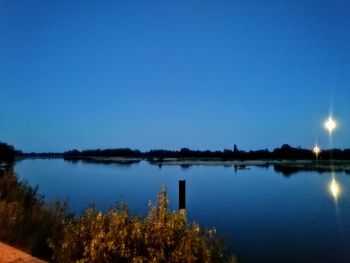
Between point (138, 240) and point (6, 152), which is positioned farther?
point (6, 152)

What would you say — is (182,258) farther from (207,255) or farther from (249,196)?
(249,196)

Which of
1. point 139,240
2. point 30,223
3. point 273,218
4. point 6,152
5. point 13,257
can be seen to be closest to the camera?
point 139,240

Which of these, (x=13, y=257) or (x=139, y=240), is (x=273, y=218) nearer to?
(x=13, y=257)

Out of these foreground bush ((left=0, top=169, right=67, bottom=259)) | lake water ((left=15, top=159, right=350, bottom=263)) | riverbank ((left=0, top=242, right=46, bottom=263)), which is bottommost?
lake water ((left=15, top=159, right=350, bottom=263))

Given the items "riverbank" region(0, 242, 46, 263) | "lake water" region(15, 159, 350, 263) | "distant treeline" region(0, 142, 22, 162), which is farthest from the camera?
"distant treeline" region(0, 142, 22, 162)

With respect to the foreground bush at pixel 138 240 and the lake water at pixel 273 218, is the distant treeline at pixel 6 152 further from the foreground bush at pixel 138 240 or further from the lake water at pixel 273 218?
the foreground bush at pixel 138 240

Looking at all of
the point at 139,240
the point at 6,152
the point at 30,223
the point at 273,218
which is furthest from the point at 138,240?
the point at 6,152

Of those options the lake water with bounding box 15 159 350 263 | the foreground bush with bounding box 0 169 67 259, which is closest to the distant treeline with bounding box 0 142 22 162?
the lake water with bounding box 15 159 350 263

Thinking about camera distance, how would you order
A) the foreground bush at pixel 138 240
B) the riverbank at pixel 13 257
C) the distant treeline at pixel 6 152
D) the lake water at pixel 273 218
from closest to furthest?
the foreground bush at pixel 138 240 < the riverbank at pixel 13 257 < the lake water at pixel 273 218 < the distant treeline at pixel 6 152

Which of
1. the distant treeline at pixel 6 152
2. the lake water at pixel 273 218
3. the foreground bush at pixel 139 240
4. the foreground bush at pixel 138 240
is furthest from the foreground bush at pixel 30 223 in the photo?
the distant treeline at pixel 6 152

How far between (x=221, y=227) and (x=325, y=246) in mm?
5838

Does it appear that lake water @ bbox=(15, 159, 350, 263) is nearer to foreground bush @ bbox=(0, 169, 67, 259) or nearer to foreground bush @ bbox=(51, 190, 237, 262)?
foreground bush @ bbox=(0, 169, 67, 259)

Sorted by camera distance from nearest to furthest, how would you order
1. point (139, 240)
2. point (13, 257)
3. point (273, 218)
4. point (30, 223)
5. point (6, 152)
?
point (139, 240), point (13, 257), point (30, 223), point (273, 218), point (6, 152)

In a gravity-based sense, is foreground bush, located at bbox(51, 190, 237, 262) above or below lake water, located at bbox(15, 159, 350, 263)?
above
